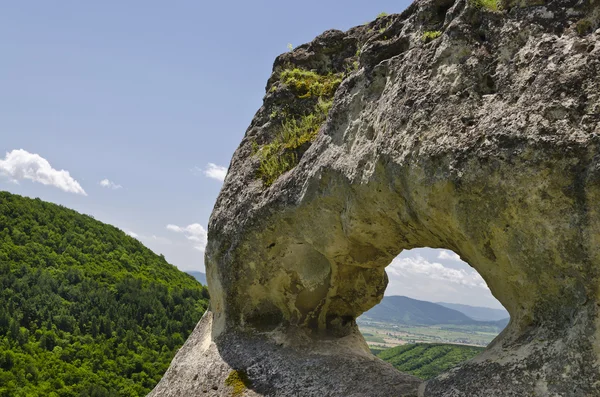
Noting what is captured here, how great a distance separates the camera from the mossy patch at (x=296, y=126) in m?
8.75

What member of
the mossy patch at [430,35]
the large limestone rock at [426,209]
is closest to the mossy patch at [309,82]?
the large limestone rock at [426,209]

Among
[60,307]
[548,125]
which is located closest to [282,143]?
[548,125]

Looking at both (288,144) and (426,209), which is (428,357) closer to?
(288,144)

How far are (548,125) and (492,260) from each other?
5.29 ft

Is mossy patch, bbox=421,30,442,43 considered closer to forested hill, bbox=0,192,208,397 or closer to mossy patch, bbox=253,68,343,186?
mossy patch, bbox=253,68,343,186

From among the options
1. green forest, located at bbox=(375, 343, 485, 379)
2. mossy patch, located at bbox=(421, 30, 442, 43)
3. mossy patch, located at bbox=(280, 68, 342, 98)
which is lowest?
green forest, located at bbox=(375, 343, 485, 379)

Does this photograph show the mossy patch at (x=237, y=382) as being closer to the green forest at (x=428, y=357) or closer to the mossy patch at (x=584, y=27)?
the mossy patch at (x=584, y=27)

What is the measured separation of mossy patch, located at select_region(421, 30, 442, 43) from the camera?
650 centimetres

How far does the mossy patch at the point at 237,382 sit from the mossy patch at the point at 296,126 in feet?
10.1

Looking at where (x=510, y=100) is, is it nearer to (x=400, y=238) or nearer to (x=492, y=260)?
(x=492, y=260)

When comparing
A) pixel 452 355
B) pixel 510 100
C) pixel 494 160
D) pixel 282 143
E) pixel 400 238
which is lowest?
pixel 452 355

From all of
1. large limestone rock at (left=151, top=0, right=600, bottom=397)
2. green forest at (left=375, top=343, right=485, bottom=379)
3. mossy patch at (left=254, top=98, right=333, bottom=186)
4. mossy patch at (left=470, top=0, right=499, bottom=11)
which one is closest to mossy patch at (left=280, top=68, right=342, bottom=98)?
large limestone rock at (left=151, top=0, right=600, bottom=397)

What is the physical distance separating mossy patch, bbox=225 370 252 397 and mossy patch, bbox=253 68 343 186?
3.09 meters

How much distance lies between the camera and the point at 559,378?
15.6 feet
